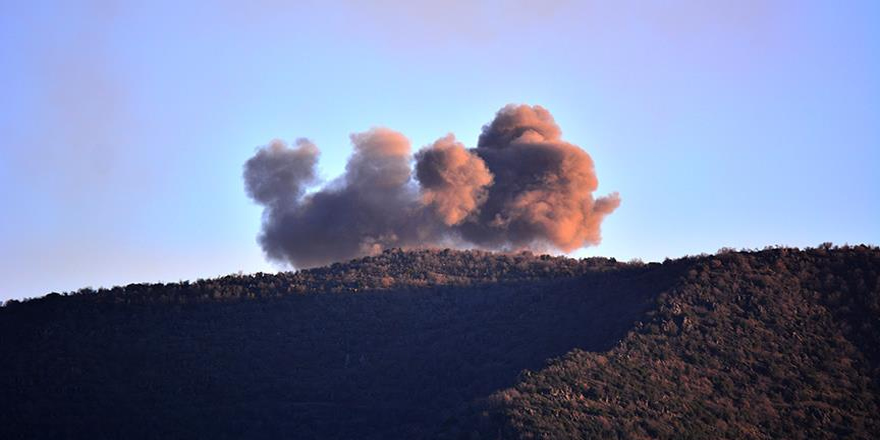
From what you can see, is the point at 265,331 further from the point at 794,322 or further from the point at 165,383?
the point at 794,322

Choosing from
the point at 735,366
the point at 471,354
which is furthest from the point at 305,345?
the point at 735,366

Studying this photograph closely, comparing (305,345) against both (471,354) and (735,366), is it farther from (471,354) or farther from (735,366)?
(735,366)

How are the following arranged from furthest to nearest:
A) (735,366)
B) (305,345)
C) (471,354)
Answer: (305,345) → (471,354) → (735,366)

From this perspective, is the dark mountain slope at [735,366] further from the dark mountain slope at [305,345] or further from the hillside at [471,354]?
the dark mountain slope at [305,345]

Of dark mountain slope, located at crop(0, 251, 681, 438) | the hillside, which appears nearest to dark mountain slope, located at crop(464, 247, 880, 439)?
the hillside

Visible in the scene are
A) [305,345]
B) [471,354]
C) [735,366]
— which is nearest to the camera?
[735,366]

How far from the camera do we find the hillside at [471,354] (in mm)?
62938

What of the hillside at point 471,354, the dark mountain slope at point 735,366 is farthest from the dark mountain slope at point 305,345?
the dark mountain slope at point 735,366

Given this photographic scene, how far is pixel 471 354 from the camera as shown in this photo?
2911 inches

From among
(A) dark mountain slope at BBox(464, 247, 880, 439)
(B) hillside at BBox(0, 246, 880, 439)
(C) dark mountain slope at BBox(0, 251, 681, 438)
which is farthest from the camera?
(C) dark mountain slope at BBox(0, 251, 681, 438)

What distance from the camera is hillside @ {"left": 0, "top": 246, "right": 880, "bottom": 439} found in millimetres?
62938

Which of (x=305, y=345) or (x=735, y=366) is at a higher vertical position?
(x=305, y=345)

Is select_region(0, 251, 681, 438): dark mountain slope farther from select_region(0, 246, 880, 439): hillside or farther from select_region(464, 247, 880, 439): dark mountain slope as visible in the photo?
select_region(464, 247, 880, 439): dark mountain slope

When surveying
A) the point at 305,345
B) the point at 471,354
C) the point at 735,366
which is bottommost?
the point at 735,366
